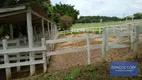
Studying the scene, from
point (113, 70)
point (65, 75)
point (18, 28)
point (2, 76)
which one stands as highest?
point (18, 28)

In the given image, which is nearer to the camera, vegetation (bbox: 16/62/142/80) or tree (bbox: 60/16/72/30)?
vegetation (bbox: 16/62/142/80)

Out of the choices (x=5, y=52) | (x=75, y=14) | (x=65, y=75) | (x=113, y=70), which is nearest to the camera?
(x=113, y=70)

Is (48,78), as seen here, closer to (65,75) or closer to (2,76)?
(65,75)

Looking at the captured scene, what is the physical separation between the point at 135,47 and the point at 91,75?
2.55 m

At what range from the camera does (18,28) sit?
786 inches

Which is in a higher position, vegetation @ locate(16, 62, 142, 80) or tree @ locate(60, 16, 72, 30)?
tree @ locate(60, 16, 72, 30)

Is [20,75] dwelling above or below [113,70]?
below

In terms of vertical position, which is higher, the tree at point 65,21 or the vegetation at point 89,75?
the tree at point 65,21

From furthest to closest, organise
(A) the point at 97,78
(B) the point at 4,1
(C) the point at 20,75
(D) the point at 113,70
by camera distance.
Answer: (B) the point at 4,1 → (C) the point at 20,75 → (A) the point at 97,78 → (D) the point at 113,70

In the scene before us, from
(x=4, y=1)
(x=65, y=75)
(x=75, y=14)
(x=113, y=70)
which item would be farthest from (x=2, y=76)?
(x=75, y=14)

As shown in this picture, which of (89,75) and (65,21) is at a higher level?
(65,21)

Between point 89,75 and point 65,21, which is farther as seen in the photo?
point 65,21

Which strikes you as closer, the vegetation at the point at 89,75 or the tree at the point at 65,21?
the vegetation at the point at 89,75

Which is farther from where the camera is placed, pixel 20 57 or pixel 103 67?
pixel 20 57
